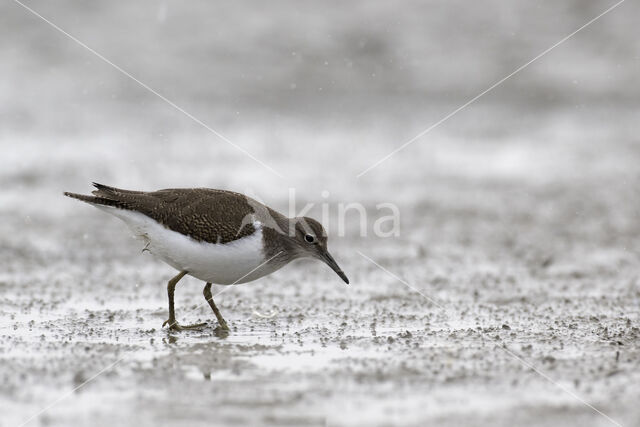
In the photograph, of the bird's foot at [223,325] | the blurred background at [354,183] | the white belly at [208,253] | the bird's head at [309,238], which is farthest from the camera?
the bird's head at [309,238]

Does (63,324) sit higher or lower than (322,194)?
lower

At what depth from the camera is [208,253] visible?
24.9 feet

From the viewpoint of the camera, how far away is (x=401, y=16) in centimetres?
2291

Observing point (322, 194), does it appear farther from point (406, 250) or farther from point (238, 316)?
point (238, 316)

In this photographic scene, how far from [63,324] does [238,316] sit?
167 cm

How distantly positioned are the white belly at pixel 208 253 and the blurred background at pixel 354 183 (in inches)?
22.0

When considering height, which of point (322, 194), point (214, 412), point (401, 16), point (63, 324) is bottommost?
point (214, 412)

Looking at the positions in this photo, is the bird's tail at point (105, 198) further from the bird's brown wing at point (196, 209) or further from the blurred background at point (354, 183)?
the blurred background at point (354, 183)

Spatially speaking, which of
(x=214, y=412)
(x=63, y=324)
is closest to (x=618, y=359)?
(x=214, y=412)

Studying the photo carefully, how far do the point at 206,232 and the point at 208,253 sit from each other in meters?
0.19

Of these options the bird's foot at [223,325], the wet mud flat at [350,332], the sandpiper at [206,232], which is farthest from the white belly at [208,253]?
the wet mud flat at [350,332]

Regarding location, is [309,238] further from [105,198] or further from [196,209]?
[105,198]

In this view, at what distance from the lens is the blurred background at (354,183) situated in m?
6.17

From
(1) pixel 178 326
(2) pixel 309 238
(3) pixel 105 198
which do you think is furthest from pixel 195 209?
(2) pixel 309 238
